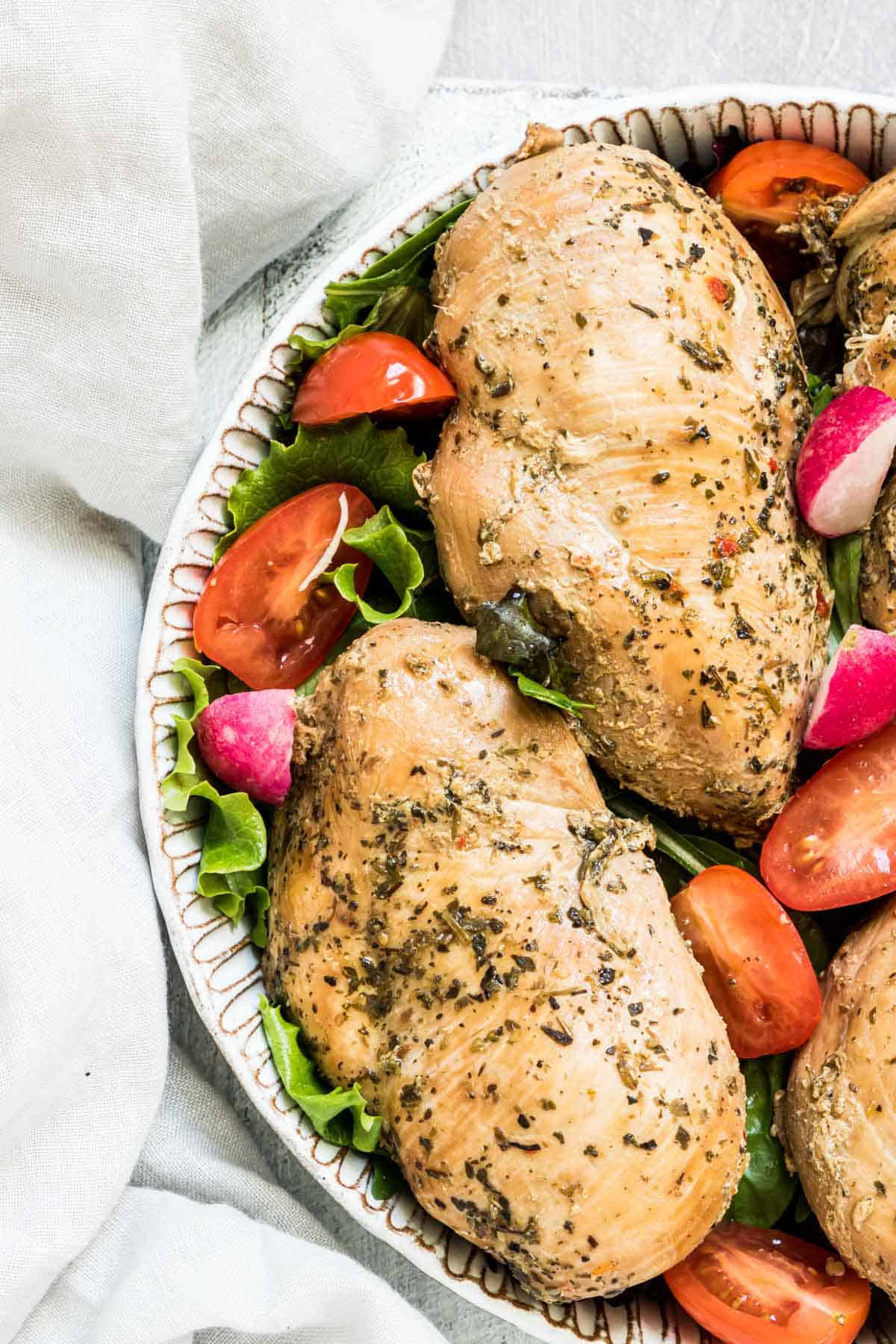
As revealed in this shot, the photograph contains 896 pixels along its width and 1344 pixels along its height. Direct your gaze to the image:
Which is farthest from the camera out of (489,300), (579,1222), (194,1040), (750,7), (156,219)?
(750,7)

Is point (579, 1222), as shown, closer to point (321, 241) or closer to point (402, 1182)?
point (402, 1182)

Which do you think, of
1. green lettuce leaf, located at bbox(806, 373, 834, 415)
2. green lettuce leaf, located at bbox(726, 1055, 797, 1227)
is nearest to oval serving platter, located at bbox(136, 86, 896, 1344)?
green lettuce leaf, located at bbox(726, 1055, 797, 1227)

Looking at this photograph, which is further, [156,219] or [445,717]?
[156,219]

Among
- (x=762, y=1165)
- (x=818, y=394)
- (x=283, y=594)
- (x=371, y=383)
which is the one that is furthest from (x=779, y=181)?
(x=762, y=1165)

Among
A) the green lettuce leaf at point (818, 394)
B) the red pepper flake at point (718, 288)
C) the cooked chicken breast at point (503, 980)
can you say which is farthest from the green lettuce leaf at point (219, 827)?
the green lettuce leaf at point (818, 394)

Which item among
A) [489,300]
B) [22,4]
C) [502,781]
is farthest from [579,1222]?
[22,4]
